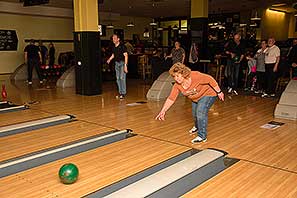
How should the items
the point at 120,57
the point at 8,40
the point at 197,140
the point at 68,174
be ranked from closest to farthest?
1. the point at 68,174
2. the point at 197,140
3. the point at 120,57
4. the point at 8,40

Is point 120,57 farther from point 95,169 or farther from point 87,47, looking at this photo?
point 95,169

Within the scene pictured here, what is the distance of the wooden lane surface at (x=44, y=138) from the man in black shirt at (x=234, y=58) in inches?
148

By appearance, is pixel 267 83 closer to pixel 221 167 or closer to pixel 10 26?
pixel 221 167

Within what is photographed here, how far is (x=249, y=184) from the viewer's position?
2566 mm

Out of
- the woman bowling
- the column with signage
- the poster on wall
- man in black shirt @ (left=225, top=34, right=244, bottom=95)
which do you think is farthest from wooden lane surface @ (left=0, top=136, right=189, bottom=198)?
the poster on wall

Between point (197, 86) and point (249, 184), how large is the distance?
49.7 inches

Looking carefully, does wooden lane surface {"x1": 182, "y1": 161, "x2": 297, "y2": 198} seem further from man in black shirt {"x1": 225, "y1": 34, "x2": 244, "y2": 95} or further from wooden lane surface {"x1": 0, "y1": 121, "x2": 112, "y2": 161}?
man in black shirt {"x1": 225, "y1": 34, "x2": 244, "y2": 95}

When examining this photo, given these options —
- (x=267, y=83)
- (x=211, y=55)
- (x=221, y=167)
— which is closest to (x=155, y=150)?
(x=221, y=167)

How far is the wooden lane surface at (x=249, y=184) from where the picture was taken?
2.41 meters

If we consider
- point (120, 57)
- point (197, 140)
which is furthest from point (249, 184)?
point (120, 57)

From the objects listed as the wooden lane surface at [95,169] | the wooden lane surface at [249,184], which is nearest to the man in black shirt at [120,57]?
the wooden lane surface at [95,169]

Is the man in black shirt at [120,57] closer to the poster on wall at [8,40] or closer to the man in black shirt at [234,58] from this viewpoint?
the man in black shirt at [234,58]

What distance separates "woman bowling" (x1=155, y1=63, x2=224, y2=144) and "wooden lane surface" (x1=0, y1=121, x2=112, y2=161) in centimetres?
122

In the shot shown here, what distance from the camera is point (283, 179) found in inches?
104
